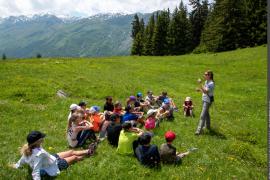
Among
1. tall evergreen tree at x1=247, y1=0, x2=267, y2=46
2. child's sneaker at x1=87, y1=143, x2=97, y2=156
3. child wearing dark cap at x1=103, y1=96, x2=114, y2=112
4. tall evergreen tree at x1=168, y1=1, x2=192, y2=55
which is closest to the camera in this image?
child's sneaker at x1=87, y1=143, x2=97, y2=156

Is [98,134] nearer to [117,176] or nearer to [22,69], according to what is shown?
[117,176]

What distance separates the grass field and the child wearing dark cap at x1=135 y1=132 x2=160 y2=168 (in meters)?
0.35

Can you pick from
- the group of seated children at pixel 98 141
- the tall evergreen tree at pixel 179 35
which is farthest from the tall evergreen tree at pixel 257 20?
the group of seated children at pixel 98 141

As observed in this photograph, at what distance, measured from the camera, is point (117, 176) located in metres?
12.6

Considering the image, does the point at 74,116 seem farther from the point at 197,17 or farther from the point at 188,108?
the point at 197,17

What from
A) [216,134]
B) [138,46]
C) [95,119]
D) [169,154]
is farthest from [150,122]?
[138,46]

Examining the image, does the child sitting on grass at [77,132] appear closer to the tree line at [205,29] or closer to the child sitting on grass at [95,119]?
the child sitting on grass at [95,119]

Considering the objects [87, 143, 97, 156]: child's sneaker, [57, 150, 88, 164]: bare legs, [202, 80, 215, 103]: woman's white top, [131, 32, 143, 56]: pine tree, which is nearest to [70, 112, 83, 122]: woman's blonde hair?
[87, 143, 97, 156]: child's sneaker

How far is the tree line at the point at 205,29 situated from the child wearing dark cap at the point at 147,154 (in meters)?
63.6

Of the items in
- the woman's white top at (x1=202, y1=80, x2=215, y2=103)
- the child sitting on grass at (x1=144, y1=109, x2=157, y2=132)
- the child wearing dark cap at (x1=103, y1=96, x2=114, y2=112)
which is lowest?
the child sitting on grass at (x1=144, y1=109, x2=157, y2=132)

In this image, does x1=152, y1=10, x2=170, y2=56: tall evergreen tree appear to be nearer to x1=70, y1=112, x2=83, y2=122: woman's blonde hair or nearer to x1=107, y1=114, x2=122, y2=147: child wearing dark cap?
x1=107, y1=114, x2=122, y2=147: child wearing dark cap

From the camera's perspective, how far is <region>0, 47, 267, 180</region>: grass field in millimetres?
13555

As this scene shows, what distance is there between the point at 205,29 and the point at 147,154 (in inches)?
3094

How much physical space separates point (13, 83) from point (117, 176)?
2167 centimetres
